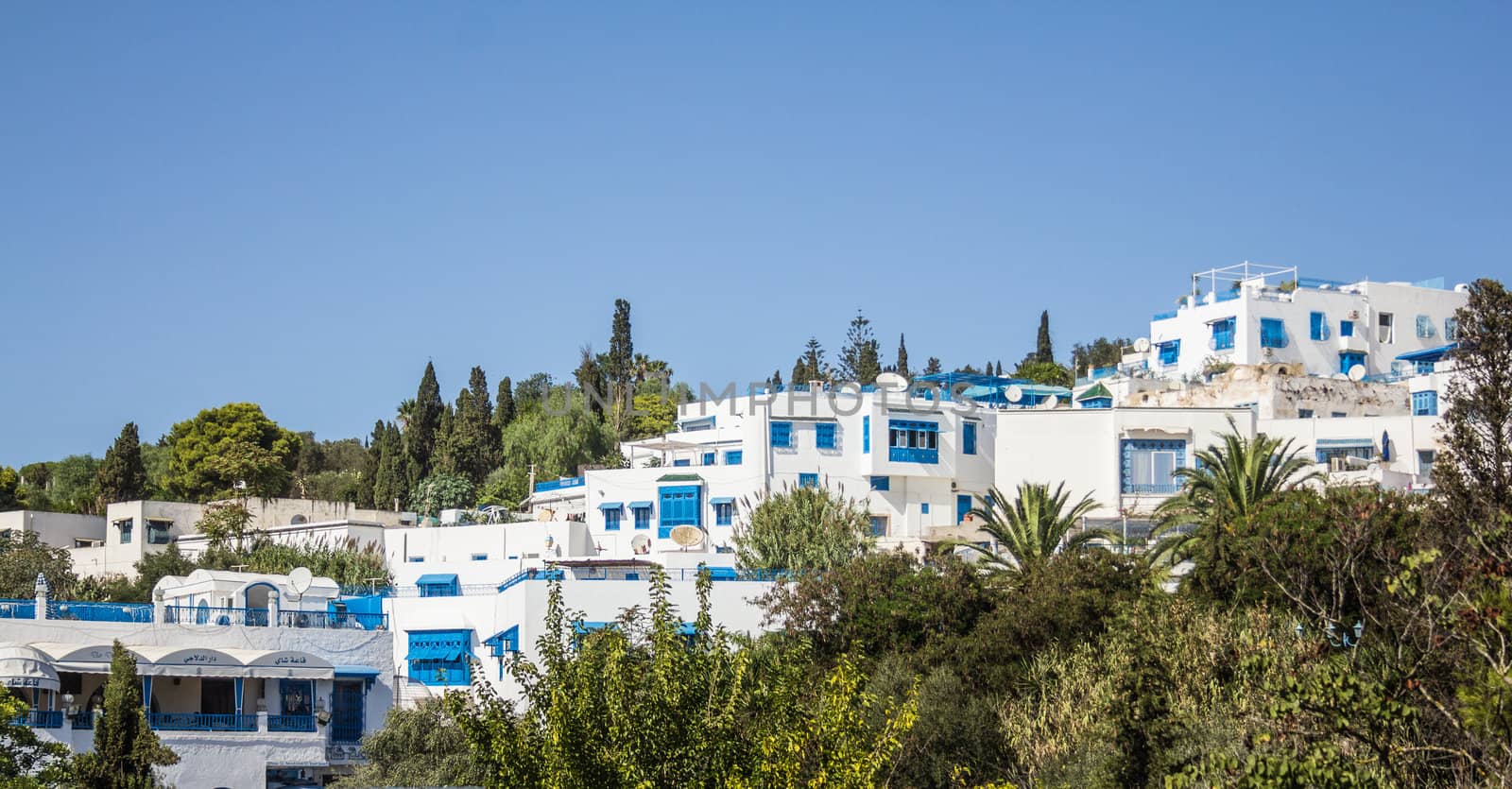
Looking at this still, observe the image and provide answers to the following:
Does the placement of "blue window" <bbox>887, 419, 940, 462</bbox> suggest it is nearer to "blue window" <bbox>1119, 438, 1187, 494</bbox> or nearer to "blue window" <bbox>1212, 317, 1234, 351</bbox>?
"blue window" <bbox>1119, 438, 1187, 494</bbox>

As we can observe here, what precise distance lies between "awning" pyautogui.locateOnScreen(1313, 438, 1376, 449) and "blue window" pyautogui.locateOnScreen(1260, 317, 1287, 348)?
360 inches

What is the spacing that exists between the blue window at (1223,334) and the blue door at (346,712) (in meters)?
35.7

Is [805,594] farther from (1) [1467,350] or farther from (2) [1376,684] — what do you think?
(2) [1376,684]

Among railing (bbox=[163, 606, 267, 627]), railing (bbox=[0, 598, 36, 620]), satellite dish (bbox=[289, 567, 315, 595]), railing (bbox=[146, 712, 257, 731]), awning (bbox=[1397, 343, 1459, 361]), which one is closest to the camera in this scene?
railing (bbox=[146, 712, 257, 731])

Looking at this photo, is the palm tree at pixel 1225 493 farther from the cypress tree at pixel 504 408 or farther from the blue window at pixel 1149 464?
the cypress tree at pixel 504 408

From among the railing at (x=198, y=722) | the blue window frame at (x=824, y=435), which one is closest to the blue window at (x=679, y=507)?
the blue window frame at (x=824, y=435)

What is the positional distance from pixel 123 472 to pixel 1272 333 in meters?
48.0

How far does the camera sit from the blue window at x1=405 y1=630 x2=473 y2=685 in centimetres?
4266

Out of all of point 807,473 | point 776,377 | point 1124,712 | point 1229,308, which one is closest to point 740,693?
point 1124,712

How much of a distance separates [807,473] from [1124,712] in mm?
27718

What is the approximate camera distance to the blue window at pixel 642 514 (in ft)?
179

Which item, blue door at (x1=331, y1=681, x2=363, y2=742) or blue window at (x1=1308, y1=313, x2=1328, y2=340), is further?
blue window at (x1=1308, y1=313, x2=1328, y2=340)

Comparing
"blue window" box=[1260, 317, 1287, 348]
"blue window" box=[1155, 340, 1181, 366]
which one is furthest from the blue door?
"blue window" box=[1155, 340, 1181, 366]

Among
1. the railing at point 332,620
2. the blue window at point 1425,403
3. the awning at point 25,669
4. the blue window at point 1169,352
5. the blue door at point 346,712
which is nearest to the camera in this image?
the awning at point 25,669
